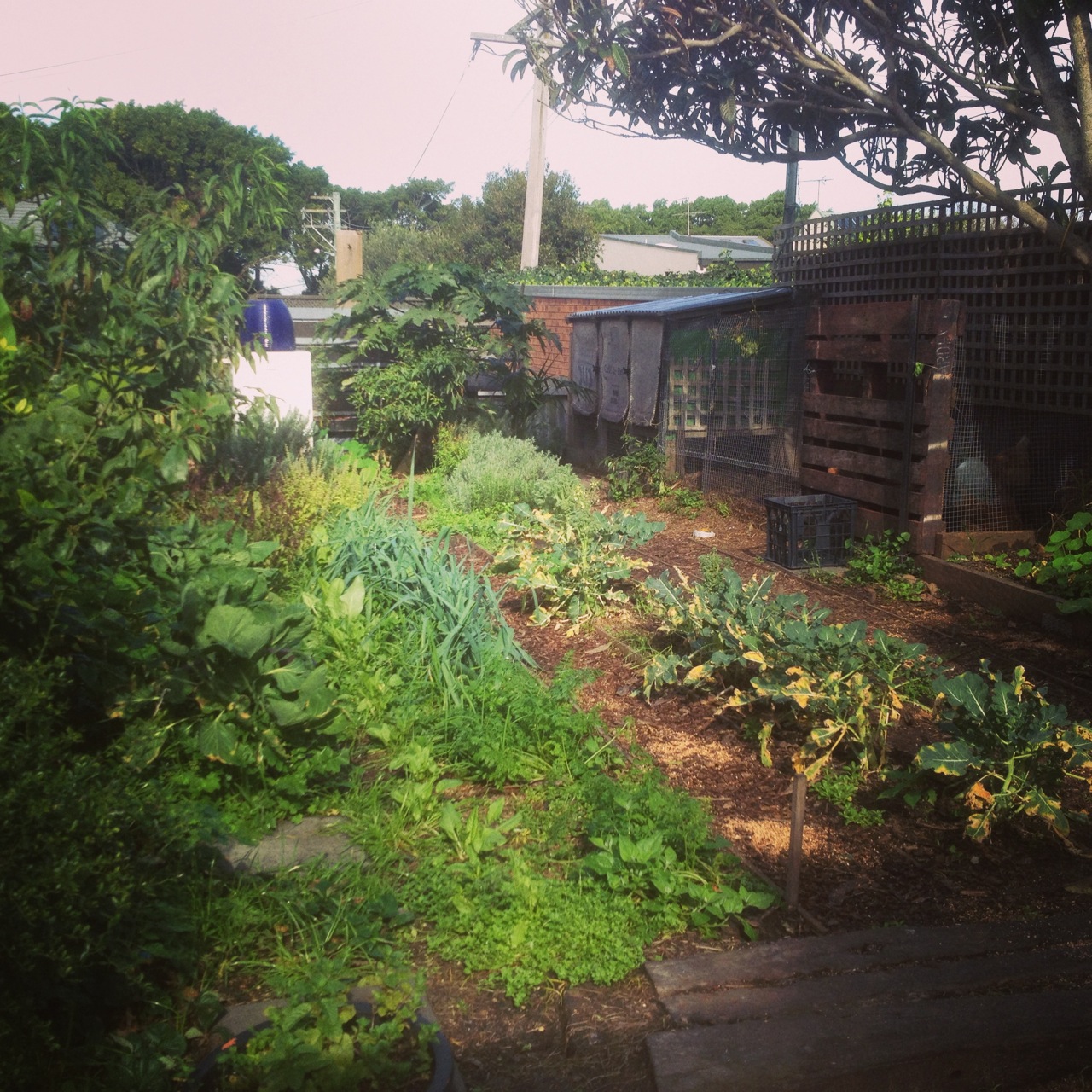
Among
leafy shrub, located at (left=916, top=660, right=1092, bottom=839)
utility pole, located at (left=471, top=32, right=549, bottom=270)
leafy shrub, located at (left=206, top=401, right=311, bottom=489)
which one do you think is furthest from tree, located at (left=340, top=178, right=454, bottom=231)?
leafy shrub, located at (left=916, top=660, right=1092, bottom=839)

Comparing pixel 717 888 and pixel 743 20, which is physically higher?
pixel 743 20

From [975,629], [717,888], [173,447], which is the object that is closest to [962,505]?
[975,629]

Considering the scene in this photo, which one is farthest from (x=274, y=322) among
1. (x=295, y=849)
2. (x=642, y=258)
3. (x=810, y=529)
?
(x=642, y=258)

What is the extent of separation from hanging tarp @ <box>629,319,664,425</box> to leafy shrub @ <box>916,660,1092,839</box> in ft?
23.8

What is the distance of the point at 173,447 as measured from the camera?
354cm

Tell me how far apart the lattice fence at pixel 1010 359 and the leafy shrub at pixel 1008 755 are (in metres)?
3.65

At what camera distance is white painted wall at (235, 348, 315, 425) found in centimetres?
920

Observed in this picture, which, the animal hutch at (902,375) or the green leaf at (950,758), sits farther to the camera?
the animal hutch at (902,375)

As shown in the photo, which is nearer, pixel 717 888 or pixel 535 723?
pixel 717 888

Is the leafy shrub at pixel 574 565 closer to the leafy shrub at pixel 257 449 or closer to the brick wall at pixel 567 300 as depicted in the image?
the leafy shrub at pixel 257 449

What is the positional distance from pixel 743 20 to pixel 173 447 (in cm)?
606

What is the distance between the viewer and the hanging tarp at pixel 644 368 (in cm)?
1051

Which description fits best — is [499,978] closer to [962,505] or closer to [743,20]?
[962,505]

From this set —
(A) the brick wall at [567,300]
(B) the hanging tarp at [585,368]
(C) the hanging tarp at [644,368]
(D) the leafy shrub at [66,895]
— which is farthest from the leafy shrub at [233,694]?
(A) the brick wall at [567,300]
